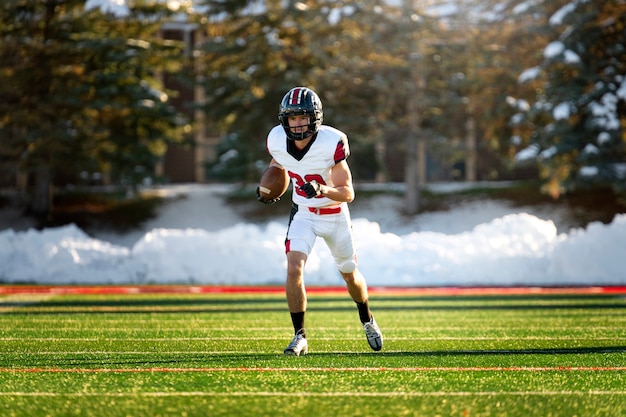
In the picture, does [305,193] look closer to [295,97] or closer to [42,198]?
[295,97]

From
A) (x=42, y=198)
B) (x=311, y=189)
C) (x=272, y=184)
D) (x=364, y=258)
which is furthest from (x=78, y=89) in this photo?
(x=311, y=189)

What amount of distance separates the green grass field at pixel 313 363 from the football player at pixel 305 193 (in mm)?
475

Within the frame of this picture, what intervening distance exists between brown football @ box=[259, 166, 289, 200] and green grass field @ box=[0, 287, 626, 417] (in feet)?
3.80

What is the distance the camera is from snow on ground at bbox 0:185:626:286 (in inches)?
755

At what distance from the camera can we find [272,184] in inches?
306

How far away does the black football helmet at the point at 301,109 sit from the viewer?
745 cm

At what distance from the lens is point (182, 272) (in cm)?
2047

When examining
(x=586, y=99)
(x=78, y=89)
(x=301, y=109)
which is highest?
(x=78, y=89)

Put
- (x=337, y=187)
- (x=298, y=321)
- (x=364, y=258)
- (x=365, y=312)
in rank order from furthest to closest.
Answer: (x=364, y=258) → (x=365, y=312) → (x=298, y=321) → (x=337, y=187)

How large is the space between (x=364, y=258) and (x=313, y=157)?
1243 cm

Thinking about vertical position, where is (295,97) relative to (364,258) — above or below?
above

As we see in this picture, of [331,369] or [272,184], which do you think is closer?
[331,369]

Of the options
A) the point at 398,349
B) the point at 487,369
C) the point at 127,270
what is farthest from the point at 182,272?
the point at 487,369

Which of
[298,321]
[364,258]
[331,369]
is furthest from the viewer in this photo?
[364,258]
